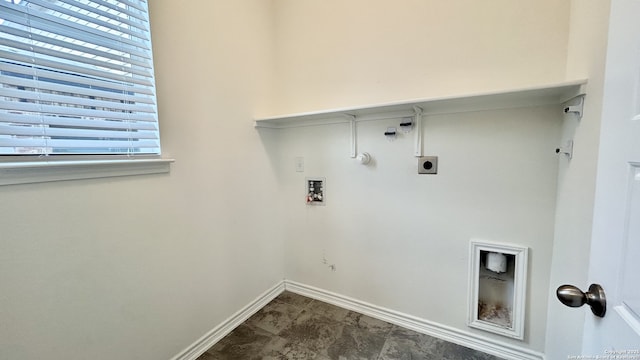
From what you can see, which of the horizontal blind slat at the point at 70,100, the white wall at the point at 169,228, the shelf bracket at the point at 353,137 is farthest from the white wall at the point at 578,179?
the horizontal blind slat at the point at 70,100

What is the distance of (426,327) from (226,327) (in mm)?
1462

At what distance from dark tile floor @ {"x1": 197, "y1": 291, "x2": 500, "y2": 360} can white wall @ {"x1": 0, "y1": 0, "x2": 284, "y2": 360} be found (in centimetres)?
22

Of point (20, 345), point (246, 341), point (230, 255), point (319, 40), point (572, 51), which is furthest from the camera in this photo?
point (319, 40)

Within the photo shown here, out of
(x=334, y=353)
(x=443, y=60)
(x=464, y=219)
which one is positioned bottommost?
(x=334, y=353)

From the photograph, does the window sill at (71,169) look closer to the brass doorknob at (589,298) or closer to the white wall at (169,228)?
the white wall at (169,228)

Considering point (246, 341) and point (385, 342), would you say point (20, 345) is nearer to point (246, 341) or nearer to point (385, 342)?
point (246, 341)

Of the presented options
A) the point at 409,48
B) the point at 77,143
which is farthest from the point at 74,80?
the point at 409,48

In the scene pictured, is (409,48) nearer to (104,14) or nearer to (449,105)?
(449,105)

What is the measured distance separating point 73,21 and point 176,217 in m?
1.04

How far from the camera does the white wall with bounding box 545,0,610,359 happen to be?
97cm

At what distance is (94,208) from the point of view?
1.18 metres

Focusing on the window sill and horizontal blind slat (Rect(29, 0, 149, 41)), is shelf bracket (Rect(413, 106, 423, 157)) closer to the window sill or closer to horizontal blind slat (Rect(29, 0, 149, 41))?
the window sill

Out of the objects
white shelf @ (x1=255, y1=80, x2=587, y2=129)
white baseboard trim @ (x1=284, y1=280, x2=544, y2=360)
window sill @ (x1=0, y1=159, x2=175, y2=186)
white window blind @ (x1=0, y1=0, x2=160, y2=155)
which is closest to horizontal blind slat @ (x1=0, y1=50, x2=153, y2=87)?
white window blind @ (x1=0, y1=0, x2=160, y2=155)

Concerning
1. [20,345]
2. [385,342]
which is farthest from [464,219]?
[20,345]
